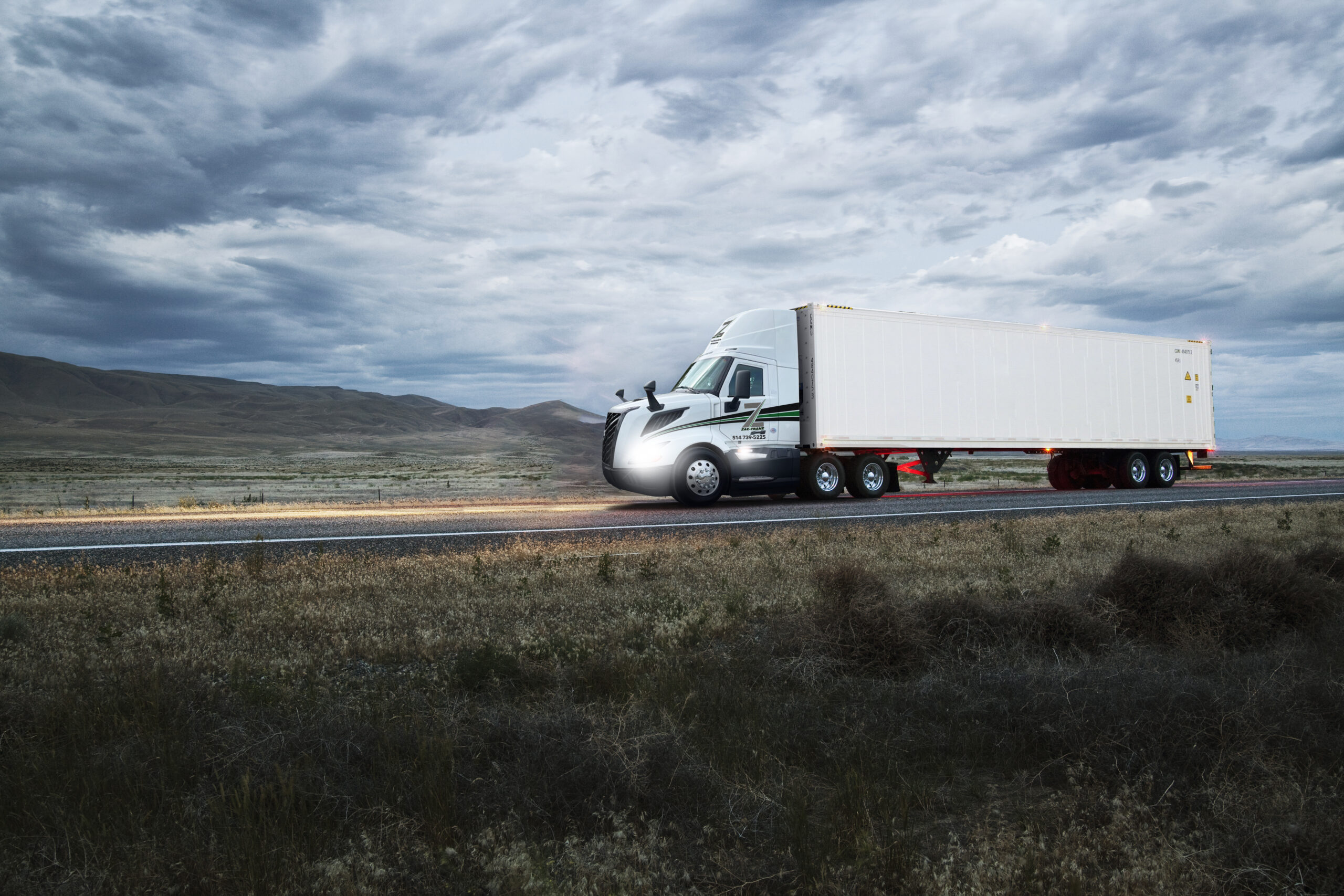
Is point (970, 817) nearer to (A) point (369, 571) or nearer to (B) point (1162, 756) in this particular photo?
(B) point (1162, 756)

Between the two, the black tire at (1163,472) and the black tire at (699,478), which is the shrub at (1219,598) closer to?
the black tire at (699,478)

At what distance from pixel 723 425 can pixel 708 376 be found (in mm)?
1249

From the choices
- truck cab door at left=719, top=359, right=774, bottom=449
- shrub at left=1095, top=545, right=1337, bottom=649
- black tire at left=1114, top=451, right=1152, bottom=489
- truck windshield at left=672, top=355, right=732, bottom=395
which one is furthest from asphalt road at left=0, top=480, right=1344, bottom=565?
shrub at left=1095, top=545, right=1337, bottom=649

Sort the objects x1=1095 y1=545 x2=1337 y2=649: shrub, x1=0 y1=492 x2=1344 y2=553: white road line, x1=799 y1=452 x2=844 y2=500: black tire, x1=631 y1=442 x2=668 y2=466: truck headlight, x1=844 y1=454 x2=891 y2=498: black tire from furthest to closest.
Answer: x1=844 y1=454 x2=891 y2=498: black tire < x1=799 y1=452 x2=844 y2=500: black tire < x1=631 y1=442 x2=668 y2=466: truck headlight < x1=0 y1=492 x2=1344 y2=553: white road line < x1=1095 y1=545 x2=1337 y2=649: shrub

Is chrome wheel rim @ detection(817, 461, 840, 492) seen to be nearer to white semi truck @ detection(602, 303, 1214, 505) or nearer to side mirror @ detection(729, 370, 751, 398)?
white semi truck @ detection(602, 303, 1214, 505)

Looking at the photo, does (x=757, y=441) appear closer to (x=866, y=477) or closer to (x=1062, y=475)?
(x=866, y=477)

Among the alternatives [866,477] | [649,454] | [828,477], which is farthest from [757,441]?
[866,477]

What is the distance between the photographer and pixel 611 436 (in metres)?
18.8

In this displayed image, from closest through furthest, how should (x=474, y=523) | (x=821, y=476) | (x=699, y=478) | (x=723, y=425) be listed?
(x=474, y=523), (x=699, y=478), (x=723, y=425), (x=821, y=476)

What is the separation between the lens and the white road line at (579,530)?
38.5 ft

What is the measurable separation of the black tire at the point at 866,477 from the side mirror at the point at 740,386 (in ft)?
12.9

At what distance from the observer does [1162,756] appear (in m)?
3.94

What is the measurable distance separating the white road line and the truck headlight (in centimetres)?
341

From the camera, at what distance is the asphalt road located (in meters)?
11.6
